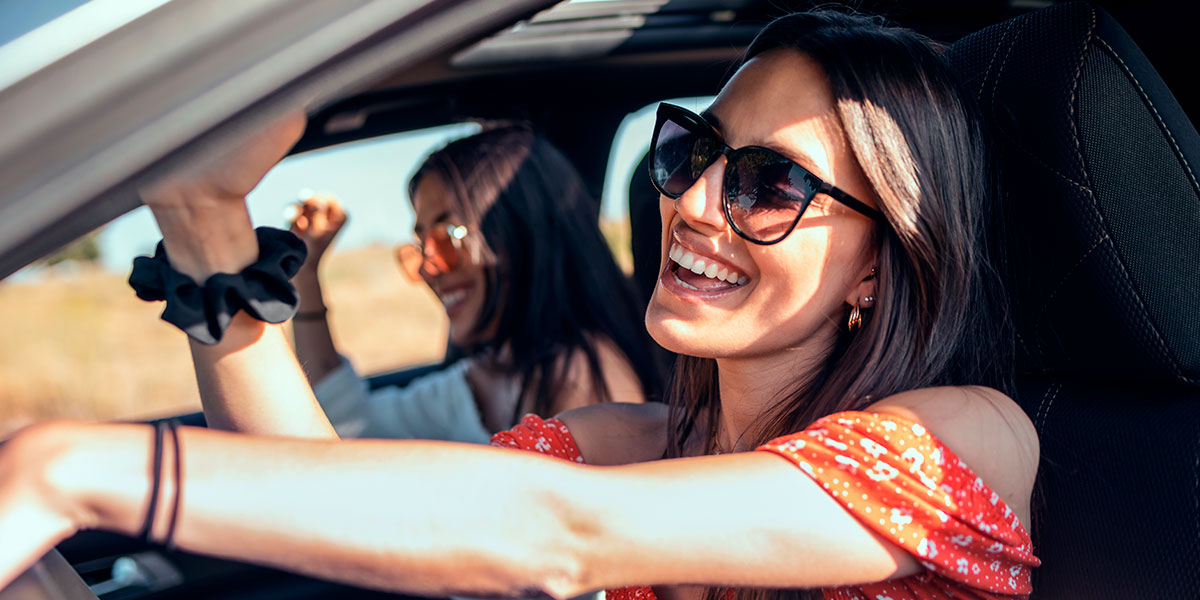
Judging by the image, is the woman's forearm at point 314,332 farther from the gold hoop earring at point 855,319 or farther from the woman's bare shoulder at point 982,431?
the woman's bare shoulder at point 982,431

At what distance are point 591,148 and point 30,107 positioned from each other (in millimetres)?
2442

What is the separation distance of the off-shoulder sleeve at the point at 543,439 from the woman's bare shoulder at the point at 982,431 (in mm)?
578

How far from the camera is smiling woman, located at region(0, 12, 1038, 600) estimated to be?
0.80 metres

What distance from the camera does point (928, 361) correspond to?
1332mm

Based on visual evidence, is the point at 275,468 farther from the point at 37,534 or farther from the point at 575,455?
the point at 575,455

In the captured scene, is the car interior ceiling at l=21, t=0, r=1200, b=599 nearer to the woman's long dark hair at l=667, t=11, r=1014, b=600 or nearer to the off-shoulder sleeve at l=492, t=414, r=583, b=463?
the woman's long dark hair at l=667, t=11, r=1014, b=600

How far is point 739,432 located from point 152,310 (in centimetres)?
568

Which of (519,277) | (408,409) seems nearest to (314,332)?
(408,409)

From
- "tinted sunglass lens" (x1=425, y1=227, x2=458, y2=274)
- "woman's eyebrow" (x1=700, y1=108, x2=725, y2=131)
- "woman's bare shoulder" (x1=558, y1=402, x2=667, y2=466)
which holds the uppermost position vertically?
"woman's eyebrow" (x1=700, y1=108, x2=725, y2=131)

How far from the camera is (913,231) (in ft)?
4.27

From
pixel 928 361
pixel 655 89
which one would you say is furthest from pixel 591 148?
pixel 928 361

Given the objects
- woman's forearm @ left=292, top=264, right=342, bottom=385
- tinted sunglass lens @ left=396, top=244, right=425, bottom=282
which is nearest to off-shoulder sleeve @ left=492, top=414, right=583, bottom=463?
tinted sunglass lens @ left=396, top=244, right=425, bottom=282

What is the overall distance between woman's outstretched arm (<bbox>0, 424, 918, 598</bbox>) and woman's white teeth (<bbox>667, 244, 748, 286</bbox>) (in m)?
0.42

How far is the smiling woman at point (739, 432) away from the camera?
0.80m
